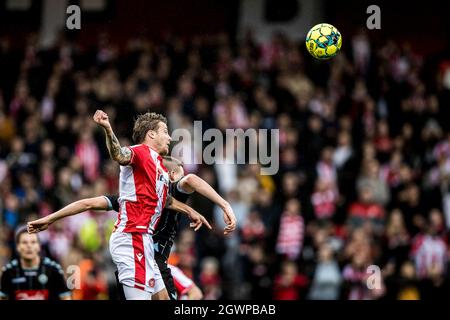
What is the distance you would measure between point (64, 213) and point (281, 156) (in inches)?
364

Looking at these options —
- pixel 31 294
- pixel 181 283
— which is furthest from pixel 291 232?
pixel 31 294

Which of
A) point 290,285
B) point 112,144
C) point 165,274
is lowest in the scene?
point 290,285

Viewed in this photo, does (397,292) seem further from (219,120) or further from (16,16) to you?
(16,16)

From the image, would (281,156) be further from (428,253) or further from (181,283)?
(181,283)

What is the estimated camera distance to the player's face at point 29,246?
1096cm

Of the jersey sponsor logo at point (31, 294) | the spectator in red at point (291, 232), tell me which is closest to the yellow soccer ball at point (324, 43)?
the jersey sponsor logo at point (31, 294)

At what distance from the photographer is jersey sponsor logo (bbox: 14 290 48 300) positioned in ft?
36.1

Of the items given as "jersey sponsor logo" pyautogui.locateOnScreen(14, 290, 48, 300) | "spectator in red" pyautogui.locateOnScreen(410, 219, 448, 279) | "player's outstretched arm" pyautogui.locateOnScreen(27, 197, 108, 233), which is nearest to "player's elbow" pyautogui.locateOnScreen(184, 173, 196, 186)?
"player's outstretched arm" pyautogui.locateOnScreen(27, 197, 108, 233)

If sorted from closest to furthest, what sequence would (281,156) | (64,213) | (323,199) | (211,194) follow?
(64,213) → (211,194) → (323,199) → (281,156)

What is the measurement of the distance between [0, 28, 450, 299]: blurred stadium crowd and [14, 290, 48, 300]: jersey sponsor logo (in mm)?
2137

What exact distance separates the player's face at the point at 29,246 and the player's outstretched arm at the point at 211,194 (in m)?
2.03

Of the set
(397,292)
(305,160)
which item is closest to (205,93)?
(305,160)

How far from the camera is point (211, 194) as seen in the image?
9.34 metres

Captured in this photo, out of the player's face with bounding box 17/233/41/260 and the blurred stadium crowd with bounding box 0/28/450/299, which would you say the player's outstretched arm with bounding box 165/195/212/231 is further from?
the blurred stadium crowd with bounding box 0/28/450/299
